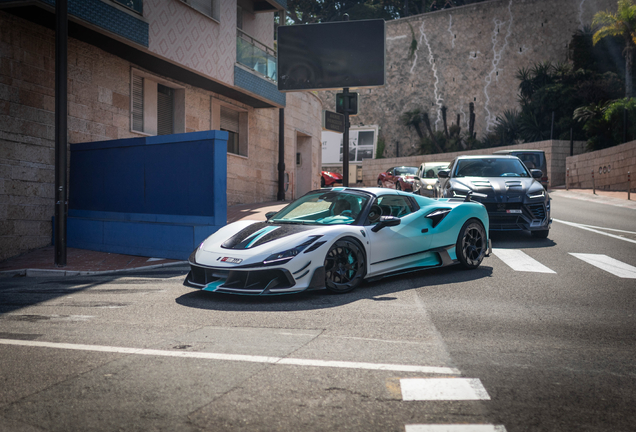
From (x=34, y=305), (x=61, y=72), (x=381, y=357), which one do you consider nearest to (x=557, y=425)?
(x=381, y=357)

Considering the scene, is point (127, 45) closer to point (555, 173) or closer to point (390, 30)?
point (555, 173)

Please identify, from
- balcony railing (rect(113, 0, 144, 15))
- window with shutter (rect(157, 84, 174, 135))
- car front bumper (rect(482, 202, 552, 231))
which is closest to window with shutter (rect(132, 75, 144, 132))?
window with shutter (rect(157, 84, 174, 135))

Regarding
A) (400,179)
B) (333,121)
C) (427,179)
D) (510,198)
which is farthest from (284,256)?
(400,179)

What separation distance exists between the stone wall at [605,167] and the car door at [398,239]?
21508 mm

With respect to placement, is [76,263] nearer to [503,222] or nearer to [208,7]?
[503,222]

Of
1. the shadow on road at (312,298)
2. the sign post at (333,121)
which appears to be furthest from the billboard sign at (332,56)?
the shadow on road at (312,298)

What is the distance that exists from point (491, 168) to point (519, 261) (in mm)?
3759

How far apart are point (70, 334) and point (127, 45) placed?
942cm

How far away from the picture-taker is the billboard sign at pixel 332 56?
13898 mm

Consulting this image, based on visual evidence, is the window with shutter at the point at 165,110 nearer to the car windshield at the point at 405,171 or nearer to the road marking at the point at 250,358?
the road marking at the point at 250,358

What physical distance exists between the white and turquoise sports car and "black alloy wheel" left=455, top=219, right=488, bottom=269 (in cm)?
1

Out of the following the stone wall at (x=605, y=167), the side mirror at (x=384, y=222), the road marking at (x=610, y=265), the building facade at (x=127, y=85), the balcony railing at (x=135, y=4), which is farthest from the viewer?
the stone wall at (x=605, y=167)

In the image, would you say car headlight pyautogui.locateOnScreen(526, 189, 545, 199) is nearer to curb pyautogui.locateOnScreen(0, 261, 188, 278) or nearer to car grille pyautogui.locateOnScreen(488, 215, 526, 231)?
→ car grille pyautogui.locateOnScreen(488, 215, 526, 231)

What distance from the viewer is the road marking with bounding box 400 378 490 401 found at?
Result: 3.03m
